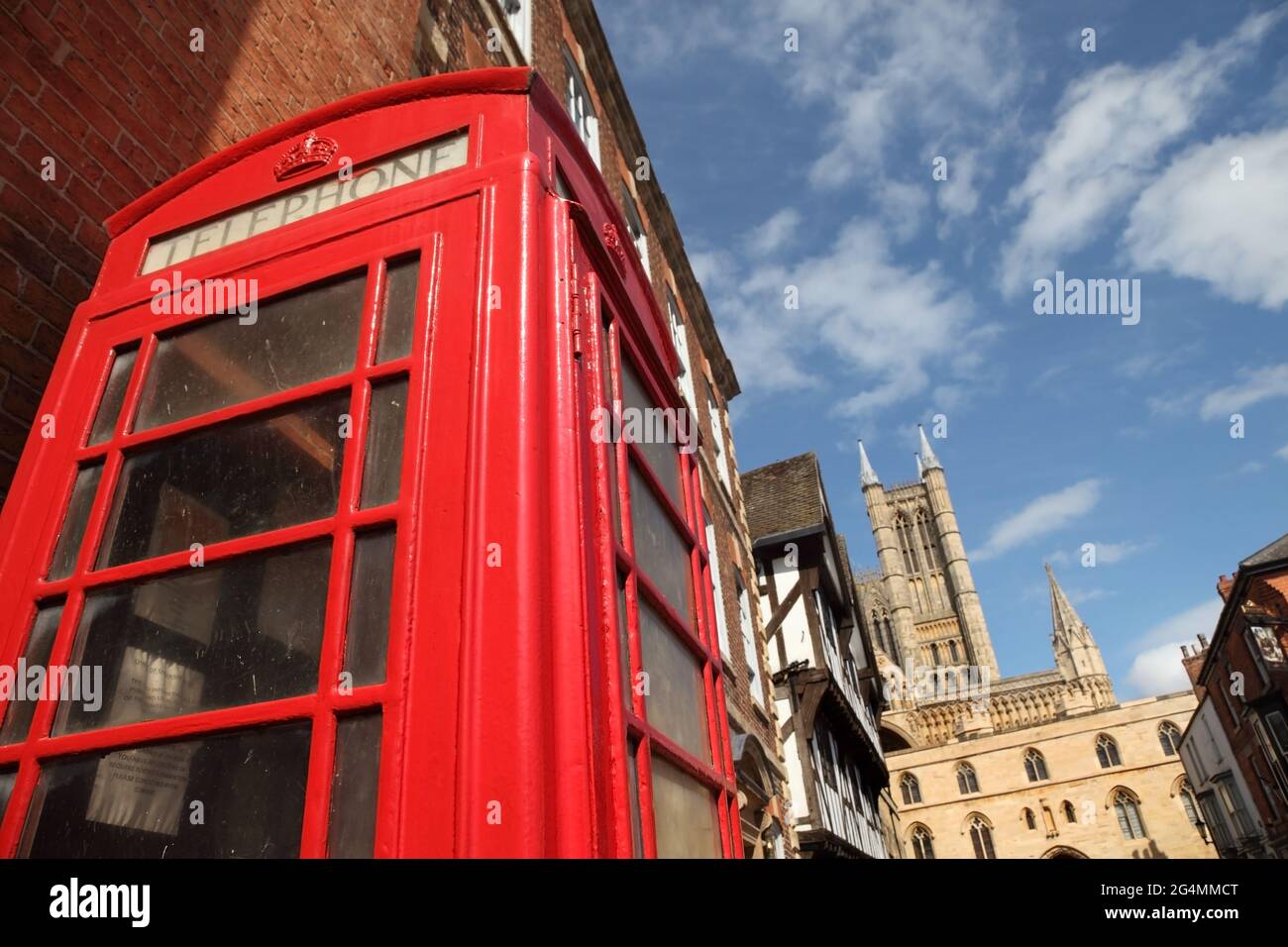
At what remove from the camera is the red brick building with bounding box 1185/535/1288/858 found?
22.2 metres

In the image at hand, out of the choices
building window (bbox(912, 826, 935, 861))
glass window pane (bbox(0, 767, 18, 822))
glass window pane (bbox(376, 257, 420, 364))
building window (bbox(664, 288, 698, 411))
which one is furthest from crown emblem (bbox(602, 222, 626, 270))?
building window (bbox(912, 826, 935, 861))

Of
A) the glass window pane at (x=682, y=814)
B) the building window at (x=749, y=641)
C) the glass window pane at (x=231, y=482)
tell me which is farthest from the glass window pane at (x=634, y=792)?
the building window at (x=749, y=641)

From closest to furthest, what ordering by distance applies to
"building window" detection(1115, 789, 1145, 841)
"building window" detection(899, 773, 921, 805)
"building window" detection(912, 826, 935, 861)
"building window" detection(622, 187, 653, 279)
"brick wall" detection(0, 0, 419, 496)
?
"brick wall" detection(0, 0, 419, 496), "building window" detection(622, 187, 653, 279), "building window" detection(1115, 789, 1145, 841), "building window" detection(912, 826, 935, 861), "building window" detection(899, 773, 921, 805)

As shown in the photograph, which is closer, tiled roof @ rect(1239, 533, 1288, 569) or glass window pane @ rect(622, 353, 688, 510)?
glass window pane @ rect(622, 353, 688, 510)

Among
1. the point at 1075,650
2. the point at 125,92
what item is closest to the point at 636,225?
the point at 125,92

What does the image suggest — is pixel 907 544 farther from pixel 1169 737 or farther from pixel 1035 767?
pixel 1169 737

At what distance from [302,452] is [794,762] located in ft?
40.4

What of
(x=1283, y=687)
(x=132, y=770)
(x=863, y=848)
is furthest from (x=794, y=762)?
(x=1283, y=687)

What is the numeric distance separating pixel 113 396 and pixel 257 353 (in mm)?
504

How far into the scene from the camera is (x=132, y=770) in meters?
1.58

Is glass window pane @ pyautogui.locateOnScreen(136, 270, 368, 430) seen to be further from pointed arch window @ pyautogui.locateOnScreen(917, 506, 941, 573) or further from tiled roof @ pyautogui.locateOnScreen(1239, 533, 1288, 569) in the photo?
pointed arch window @ pyautogui.locateOnScreen(917, 506, 941, 573)

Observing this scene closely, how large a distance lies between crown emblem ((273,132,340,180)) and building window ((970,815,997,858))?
176 ft

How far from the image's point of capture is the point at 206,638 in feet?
5.27
